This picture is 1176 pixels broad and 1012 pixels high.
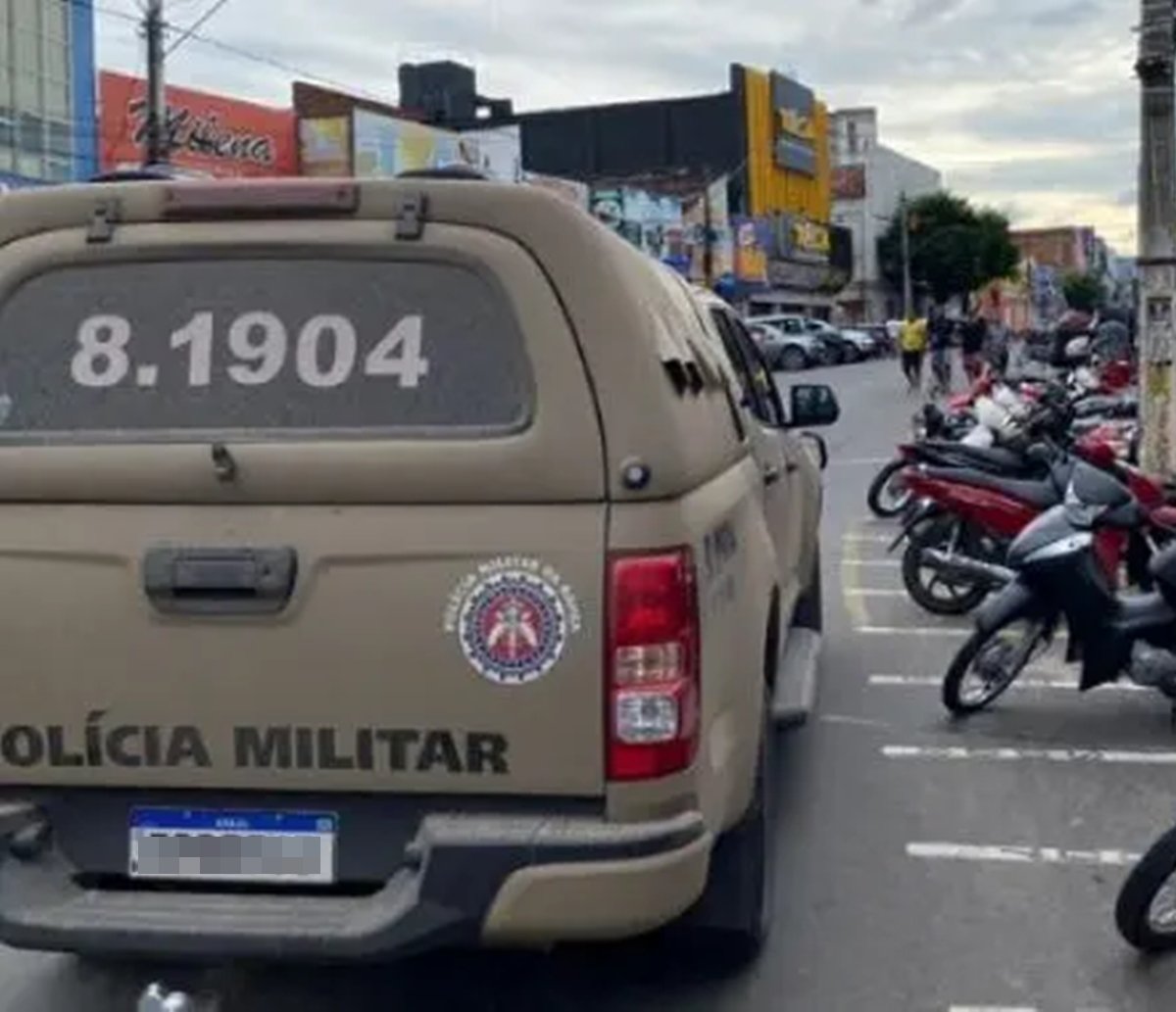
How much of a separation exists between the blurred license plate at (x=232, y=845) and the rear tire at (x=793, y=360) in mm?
40691

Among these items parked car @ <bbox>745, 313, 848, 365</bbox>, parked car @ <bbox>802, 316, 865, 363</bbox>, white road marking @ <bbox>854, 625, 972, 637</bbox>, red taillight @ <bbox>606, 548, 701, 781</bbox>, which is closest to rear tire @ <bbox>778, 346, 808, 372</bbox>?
parked car @ <bbox>745, 313, 848, 365</bbox>

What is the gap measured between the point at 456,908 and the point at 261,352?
1235 millimetres

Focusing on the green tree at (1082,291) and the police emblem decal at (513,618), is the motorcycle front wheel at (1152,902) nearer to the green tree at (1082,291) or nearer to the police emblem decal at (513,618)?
the police emblem decal at (513,618)

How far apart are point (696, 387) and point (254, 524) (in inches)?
46.9

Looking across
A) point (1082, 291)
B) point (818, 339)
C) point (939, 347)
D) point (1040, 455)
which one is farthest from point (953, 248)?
point (1040, 455)

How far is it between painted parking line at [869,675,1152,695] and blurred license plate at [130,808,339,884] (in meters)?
4.71

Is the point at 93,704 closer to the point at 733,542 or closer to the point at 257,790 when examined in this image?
the point at 257,790

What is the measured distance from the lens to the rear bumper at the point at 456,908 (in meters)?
3.29

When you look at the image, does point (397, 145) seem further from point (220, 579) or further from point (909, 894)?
point (220, 579)

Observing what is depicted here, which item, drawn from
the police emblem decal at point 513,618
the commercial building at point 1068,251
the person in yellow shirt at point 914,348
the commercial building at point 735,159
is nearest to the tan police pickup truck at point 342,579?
the police emblem decal at point 513,618

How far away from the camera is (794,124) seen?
250ft

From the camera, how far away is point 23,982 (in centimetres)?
439

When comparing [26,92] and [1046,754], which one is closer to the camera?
[1046,754]

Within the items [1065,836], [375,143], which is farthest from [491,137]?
[1065,836]
